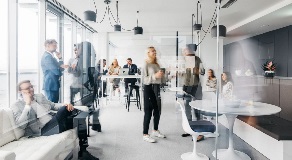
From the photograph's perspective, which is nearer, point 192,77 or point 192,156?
point 192,156

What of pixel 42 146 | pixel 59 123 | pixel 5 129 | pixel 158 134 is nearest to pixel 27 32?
pixel 59 123

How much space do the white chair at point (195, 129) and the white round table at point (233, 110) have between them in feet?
0.65

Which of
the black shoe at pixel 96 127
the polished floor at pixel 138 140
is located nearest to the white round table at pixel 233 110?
the polished floor at pixel 138 140

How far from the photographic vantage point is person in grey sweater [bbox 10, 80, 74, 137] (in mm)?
2529

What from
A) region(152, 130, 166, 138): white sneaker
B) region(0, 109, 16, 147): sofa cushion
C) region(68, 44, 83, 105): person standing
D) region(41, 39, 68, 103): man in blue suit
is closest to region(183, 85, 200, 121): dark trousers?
region(152, 130, 166, 138): white sneaker

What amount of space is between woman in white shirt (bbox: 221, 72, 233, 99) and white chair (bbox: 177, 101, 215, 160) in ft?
1.39

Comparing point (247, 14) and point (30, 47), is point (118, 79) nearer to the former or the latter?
point (30, 47)

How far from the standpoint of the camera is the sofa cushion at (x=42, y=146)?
2.10 meters

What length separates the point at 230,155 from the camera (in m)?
2.98

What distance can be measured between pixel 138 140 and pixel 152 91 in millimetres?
776

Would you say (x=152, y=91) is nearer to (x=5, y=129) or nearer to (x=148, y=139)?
(x=148, y=139)

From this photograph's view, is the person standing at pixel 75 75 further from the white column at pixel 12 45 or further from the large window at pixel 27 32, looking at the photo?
the white column at pixel 12 45

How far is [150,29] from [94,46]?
847 millimetres

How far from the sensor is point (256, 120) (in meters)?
3.01
